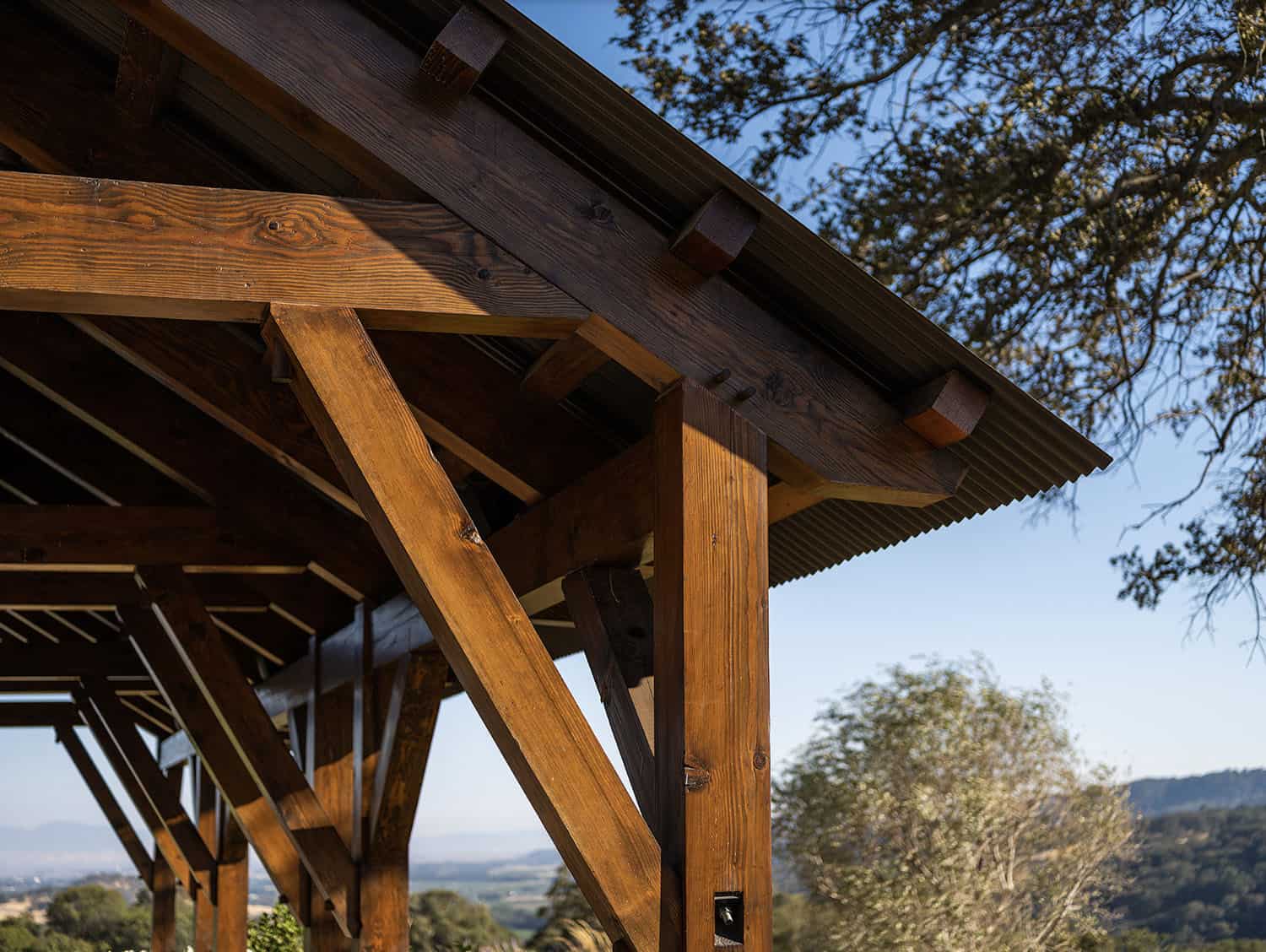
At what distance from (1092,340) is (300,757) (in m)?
5.09

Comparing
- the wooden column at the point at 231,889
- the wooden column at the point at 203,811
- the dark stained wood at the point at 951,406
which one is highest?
the dark stained wood at the point at 951,406

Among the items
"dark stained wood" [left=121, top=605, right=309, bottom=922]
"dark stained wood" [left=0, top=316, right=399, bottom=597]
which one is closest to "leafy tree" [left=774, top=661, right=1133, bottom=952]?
"dark stained wood" [left=121, top=605, right=309, bottom=922]

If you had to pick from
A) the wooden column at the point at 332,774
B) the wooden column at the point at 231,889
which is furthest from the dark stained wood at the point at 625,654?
the wooden column at the point at 231,889

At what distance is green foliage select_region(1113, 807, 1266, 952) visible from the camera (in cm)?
1182

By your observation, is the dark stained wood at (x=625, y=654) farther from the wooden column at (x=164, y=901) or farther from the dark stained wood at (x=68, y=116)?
the wooden column at (x=164, y=901)

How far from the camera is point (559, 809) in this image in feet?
7.15

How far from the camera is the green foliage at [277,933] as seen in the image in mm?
9359

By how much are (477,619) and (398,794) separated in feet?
8.27

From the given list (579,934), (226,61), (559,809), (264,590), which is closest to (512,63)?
(226,61)

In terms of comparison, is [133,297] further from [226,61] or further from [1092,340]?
[1092,340]

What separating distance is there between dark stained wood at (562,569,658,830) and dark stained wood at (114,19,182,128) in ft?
5.22

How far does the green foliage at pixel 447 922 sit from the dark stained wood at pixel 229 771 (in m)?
9.24

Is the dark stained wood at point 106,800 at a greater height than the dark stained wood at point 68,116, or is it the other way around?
the dark stained wood at point 68,116

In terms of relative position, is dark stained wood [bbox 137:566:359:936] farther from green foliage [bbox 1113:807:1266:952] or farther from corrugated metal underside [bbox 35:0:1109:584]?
green foliage [bbox 1113:807:1266:952]
